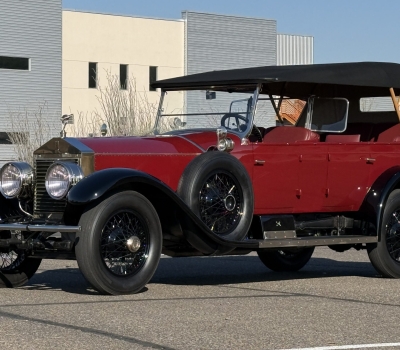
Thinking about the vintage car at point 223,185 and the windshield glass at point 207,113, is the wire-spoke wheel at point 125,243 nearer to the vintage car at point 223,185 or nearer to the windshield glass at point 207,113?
the vintage car at point 223,185

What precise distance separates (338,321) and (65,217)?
2568 mm

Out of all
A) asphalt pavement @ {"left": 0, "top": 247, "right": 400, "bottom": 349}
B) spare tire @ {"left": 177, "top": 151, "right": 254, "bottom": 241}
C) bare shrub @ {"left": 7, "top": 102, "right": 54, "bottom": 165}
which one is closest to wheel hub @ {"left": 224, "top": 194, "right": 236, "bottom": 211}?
spare tire @ {"left": 177, "top": 151, "right": 254, "bottom": 241}

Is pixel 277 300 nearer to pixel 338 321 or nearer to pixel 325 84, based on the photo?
pixel 338 321

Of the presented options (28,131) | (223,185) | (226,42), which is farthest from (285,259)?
(226,42)

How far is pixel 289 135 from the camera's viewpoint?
32.7ft

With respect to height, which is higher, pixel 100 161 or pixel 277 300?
pixel 100 161

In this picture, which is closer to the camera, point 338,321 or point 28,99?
point 338,321

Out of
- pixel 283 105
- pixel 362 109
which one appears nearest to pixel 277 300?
pixel 283 105

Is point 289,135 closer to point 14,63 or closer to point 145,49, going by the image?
point 14,63

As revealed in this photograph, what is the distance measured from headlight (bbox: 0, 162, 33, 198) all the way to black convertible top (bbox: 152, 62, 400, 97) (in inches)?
85.6

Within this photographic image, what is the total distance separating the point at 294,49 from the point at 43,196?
38.2 metres

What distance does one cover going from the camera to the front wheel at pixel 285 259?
10820 mm

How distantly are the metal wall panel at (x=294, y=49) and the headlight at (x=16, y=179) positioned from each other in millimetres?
36993

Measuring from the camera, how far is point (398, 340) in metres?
6.16
